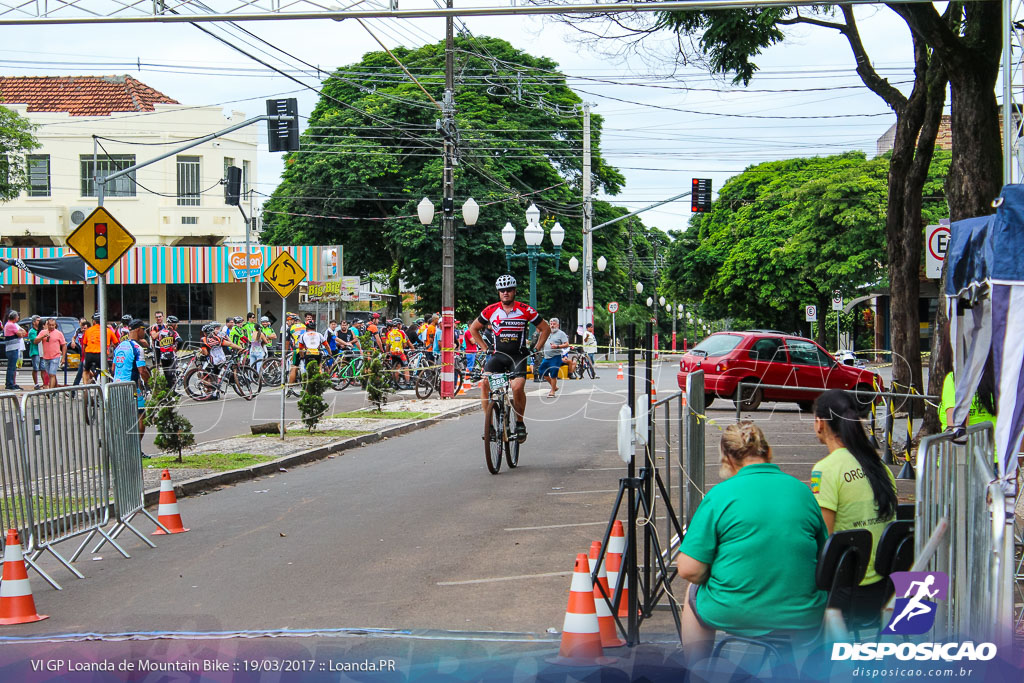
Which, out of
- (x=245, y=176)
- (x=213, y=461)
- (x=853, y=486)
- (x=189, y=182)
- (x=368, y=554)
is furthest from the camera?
(x=245, y=176)

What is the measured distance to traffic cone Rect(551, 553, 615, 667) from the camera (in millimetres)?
5664

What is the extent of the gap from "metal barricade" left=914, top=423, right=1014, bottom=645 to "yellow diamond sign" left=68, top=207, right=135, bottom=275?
10.3 meters

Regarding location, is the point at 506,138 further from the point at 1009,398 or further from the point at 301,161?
the point at 1009,398

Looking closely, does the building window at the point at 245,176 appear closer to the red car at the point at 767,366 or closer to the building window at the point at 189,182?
the building window at the point at 189,182

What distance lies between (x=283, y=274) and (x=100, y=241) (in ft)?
12.0

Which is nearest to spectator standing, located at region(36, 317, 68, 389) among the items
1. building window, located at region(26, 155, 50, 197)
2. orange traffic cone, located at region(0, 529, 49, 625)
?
orange traffic cone, located at region(0, 529, 49, 625)

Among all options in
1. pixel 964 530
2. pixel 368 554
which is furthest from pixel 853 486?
pixel 368 554

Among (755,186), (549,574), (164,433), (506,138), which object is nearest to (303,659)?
(549,574)

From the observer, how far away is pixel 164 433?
44.8ft

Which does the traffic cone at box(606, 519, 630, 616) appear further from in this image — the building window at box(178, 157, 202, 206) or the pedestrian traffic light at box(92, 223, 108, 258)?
the building window at box(178, 157, 202, 206)


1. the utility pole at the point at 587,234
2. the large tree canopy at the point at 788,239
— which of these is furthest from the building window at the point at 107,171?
the large tree canopy at the point at 788,239

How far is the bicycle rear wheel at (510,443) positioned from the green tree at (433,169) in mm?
28772

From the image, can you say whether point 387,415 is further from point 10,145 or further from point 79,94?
point 79,94

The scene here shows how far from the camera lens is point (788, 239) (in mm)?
54312
